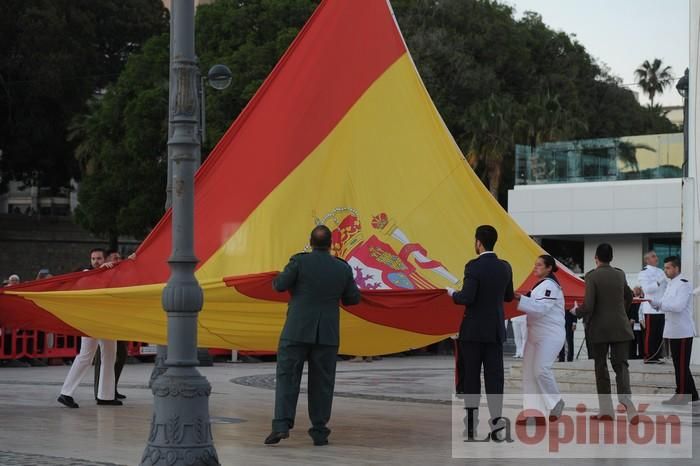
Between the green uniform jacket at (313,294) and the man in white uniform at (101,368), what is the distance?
4306mm

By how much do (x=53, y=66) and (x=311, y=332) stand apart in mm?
47174

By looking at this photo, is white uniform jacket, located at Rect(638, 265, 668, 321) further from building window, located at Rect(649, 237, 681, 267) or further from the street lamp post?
building window, located at Rect(649, 237, 681, 267)

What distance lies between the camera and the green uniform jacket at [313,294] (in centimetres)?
1102

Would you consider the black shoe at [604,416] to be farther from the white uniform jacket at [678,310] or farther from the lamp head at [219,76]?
the lamp head at [219,76]

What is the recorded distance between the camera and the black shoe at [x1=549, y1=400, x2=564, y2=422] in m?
13.2

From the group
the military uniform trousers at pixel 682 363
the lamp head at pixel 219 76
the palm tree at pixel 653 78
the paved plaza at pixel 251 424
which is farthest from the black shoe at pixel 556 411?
the palm tree at pixel 653 78

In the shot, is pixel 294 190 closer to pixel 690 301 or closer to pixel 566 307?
pixel 566 307

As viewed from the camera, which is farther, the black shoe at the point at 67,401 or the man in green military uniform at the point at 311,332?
the black shoe at the point at 67,401

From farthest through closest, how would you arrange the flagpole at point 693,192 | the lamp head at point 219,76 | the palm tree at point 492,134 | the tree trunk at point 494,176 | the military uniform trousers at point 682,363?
the tree trunk at point 494,176 < the palm tree at point 492,134 < the lamp head at point 219,76 < the flagpole at point 693,192 < the military uniform trousers at point 682,363

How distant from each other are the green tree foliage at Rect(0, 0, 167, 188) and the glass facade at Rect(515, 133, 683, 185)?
22491 mm

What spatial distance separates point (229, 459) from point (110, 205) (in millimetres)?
45296

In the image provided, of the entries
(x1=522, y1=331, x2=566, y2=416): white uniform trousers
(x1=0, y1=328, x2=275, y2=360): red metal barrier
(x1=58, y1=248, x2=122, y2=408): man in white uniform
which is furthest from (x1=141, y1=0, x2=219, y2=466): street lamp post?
(x1=0, y1=328, x2=275, y2=360): red metal barrier

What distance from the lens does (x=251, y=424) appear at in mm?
13328

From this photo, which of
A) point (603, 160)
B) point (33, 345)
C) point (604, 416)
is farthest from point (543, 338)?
point (603, 160)
